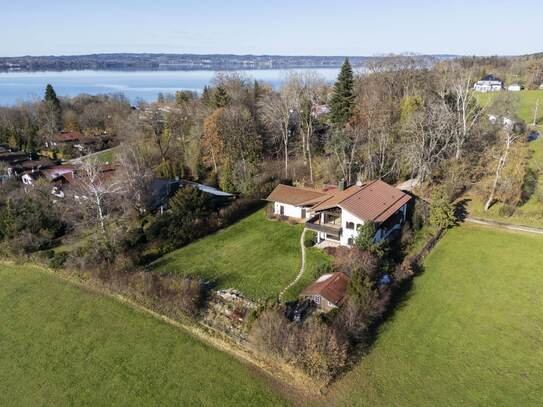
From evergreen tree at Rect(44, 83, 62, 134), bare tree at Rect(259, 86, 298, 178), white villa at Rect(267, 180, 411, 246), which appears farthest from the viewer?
evergreen tree at Rect(44, 83, 62, 134)

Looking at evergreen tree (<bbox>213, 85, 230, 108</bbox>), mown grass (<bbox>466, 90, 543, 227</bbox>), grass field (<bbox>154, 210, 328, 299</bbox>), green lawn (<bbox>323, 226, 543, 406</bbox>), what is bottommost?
grass field (<bbox>154, 210, 328, 299</bbox>)

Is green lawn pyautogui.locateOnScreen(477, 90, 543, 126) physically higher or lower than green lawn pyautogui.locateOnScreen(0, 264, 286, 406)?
higher

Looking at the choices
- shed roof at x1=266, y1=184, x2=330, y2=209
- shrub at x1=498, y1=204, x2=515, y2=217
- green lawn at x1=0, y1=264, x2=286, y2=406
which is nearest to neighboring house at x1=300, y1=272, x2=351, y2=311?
green lawn at x1=0, y1=264, x2=286, y2=406

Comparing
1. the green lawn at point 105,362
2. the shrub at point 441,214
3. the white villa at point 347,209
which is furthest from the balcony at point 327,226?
the green lawn at point 105,362

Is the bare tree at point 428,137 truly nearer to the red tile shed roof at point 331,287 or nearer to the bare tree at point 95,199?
the red tile shed roof at point 331,287

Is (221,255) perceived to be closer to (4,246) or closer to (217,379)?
(217,379)

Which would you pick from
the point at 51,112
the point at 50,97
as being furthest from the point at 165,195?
the point at 50,97

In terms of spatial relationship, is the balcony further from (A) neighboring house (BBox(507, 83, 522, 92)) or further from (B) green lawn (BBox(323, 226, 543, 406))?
(A) neighboring house (BBox(507, 83, 522, 92))
